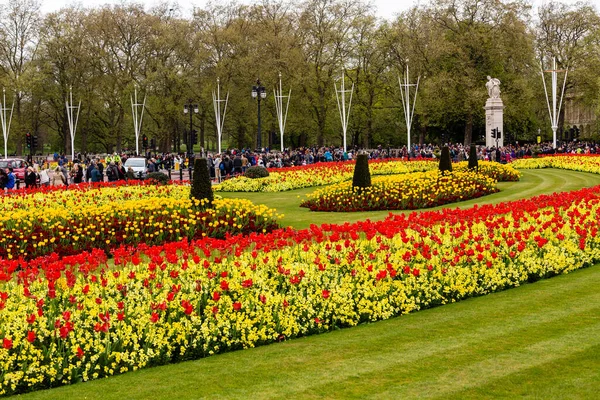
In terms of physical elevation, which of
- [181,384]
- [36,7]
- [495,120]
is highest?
[36,7]

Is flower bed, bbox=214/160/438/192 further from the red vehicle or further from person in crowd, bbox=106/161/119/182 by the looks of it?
the red vehicle

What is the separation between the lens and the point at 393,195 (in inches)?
862

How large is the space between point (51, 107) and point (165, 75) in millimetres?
13858

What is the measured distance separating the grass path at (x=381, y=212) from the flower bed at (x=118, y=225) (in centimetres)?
193

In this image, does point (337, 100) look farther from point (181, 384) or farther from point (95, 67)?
point (181, 384)

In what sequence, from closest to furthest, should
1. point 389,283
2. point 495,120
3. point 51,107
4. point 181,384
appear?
point 181,384, point 389,283, point 495,120, point 51,107

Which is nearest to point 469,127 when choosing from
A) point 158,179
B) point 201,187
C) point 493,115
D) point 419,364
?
point 493,115

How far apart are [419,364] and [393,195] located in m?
15.1

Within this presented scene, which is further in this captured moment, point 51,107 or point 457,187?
point 51,107

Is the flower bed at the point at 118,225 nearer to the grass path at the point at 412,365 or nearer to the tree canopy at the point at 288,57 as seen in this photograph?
the grass path at the point at 412,365

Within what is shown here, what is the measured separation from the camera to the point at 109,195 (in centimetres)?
2298

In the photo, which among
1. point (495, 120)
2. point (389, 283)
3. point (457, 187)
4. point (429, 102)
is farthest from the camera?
point (429, 102)

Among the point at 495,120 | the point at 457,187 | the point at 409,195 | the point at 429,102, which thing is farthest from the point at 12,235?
the point at 429,102

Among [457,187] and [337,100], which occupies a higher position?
[337,100]
